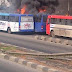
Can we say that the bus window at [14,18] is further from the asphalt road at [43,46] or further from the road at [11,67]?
the road at [11,67]

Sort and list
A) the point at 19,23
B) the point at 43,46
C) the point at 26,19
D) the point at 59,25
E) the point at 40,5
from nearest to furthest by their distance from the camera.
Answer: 1. the point at 43,46
2. the point at 59,25
3. the point at 19,23
4. the point at 26,19
5. the point at 40,5

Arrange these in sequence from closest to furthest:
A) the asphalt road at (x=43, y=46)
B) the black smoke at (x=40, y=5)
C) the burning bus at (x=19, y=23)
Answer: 1. the asphalt road at (x=43, y=46)
2. the burning bus at (x=19, y=23)
3. the black smoke at (x=40, y=5)

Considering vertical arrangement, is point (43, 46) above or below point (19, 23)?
below

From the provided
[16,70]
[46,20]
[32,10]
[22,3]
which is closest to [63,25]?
[46,20]

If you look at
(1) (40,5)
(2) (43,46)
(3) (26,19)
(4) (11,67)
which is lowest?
(2) (43,46)

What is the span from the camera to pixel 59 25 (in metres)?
25.9

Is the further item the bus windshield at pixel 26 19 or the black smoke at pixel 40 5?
the black smoke at pixel 40 5

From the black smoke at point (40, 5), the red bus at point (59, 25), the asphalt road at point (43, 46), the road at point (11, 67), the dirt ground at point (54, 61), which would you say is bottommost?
the asphalt road at point (43, 46)

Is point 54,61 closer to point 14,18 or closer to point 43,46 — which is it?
point 43,46

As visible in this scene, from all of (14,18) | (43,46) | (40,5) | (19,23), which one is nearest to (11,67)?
(43,46)

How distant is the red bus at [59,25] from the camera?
971 inches

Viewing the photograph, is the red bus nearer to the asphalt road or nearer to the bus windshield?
the bus windshield

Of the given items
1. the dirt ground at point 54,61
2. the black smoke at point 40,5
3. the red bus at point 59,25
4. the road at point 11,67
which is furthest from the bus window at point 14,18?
the road at point 11,67

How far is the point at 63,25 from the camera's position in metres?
25.4
